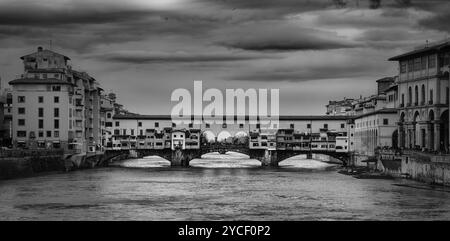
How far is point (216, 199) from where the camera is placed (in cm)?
4325

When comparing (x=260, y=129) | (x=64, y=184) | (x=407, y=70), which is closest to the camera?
(x=64, y=184)

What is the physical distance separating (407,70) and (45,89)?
1283 inches

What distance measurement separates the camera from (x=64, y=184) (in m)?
52.9

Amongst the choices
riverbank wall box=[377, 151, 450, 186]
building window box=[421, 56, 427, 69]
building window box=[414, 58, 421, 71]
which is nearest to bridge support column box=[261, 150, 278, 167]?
riverbank wall box=[377, 151, 450, 186]

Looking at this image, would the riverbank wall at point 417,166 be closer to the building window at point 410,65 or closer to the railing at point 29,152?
the building window at point 410,65

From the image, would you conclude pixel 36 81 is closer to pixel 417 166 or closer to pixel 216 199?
pixel 216 199

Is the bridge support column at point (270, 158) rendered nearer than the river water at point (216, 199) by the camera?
No

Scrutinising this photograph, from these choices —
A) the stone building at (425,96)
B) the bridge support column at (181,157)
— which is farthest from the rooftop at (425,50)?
the bridge support column at (181,157)

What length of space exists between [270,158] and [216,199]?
45.7 m

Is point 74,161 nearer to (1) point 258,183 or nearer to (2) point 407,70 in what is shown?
(1) point 258,183

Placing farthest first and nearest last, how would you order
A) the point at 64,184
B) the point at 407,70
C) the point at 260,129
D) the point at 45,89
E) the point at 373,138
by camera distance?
the point at 260,129, the point at 373,138, the point at 45,89, the point at 407,70, the point at 64,184

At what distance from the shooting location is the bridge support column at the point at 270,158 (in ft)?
289

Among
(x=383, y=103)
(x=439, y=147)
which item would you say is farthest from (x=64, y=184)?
(x=383, y=103)

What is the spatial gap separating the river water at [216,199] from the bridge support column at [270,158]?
1080 inches
